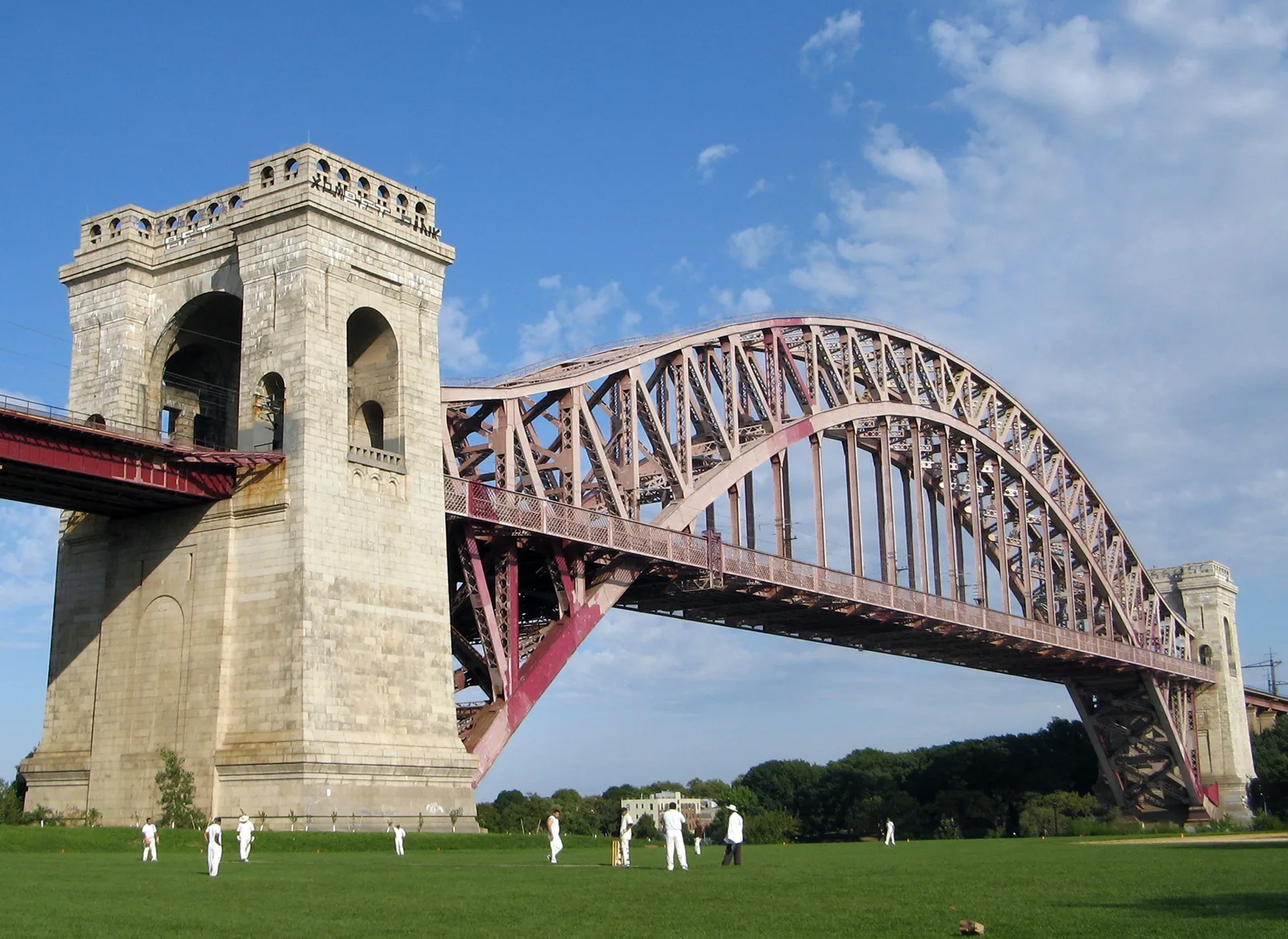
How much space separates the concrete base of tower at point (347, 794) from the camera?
1535 inches

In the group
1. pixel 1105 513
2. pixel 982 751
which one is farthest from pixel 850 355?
pixel 982 751

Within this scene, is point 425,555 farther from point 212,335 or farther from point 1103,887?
point 1103,887

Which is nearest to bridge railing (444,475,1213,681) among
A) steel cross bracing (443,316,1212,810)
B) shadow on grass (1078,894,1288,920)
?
steel cross bracing (443,316,1212,810)

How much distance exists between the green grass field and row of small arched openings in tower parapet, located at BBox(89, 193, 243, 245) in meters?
19.7

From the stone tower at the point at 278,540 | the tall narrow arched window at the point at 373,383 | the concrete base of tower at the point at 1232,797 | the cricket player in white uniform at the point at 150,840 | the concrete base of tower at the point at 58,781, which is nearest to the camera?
the cricket player in white uniform at the point at 150,840

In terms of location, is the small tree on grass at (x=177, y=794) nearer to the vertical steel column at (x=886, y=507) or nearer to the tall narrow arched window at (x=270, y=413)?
the tall narrow arched window at (x=270, y=413)

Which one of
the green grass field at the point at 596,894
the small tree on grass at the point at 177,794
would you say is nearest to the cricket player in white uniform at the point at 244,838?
the green grass field at the point at 596,894

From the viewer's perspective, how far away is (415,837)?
1574 inches

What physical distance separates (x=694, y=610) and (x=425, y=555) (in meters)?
24.9

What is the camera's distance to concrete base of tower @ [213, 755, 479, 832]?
39.0m

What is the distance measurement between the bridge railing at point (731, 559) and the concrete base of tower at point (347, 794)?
29.6ft

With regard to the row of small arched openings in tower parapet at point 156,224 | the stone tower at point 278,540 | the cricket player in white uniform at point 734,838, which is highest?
the row of small arched openings in tower parapet at point 156,224

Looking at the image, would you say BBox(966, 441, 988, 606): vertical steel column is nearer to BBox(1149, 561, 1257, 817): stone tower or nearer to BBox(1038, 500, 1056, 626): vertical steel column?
BBox(1038, 500, 1056, 626): vertical steel column

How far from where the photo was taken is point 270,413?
145 ft
